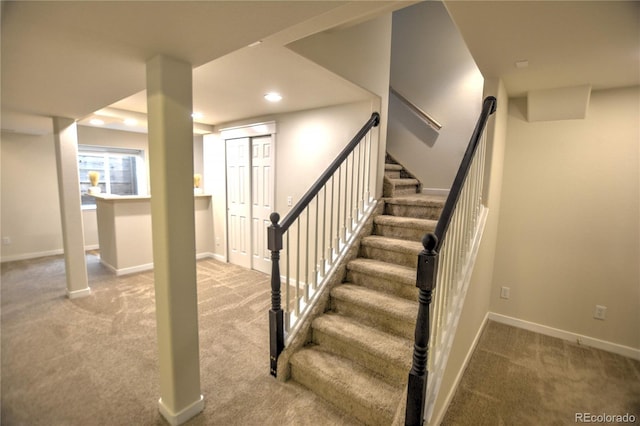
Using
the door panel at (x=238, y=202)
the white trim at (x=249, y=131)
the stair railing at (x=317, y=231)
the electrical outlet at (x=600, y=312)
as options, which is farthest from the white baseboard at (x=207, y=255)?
the electrical outlet at (x=600, y=312)

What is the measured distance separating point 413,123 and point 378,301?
245 centimetres

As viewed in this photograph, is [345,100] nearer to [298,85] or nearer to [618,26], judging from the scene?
[298,85]

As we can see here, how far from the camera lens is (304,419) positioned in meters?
1.71

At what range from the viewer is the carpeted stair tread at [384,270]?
87.4 inches

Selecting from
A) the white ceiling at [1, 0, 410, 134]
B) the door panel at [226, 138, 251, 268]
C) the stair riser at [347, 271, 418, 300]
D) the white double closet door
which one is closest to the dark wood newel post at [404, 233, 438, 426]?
the stair riser at [347, 271, 418, 300]

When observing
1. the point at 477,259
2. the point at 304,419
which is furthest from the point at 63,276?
the point at 477,259

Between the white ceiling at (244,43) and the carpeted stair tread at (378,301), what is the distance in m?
1.75

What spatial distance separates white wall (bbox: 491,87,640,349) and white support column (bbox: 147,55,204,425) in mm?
2952

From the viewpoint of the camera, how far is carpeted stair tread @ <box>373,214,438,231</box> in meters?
2.53

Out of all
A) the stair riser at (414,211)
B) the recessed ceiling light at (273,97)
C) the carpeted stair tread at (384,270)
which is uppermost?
the recessed ceiling light at (273,97)

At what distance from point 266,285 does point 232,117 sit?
237 centimetres

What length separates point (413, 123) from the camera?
3662 millimetres

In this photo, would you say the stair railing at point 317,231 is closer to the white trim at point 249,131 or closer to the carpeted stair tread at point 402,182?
the carpeted stair tread at point 402,182

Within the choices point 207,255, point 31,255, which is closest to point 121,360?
point 207,255
